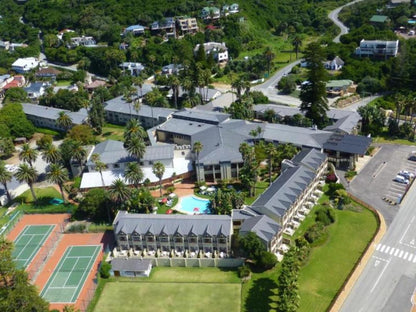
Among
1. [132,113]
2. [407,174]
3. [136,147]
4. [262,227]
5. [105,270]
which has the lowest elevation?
[407,174]

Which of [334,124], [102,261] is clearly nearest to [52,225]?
[102,261]

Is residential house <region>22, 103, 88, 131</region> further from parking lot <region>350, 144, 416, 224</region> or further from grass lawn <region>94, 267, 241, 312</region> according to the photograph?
parking lot <region>350, 144, 416, 224</region>

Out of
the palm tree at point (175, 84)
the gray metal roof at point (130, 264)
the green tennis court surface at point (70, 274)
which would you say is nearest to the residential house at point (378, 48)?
the palm tree at point (175, 84)

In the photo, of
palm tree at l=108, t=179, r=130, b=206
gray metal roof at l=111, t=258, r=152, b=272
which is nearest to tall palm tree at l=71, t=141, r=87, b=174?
palm tree at l=108, t=179, r=130, b=206

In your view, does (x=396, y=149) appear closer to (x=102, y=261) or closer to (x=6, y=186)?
(x=102, y=261)

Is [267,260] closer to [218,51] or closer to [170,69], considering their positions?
[170,69]

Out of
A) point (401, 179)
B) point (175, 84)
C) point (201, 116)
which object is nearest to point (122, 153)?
point (201, 116)
